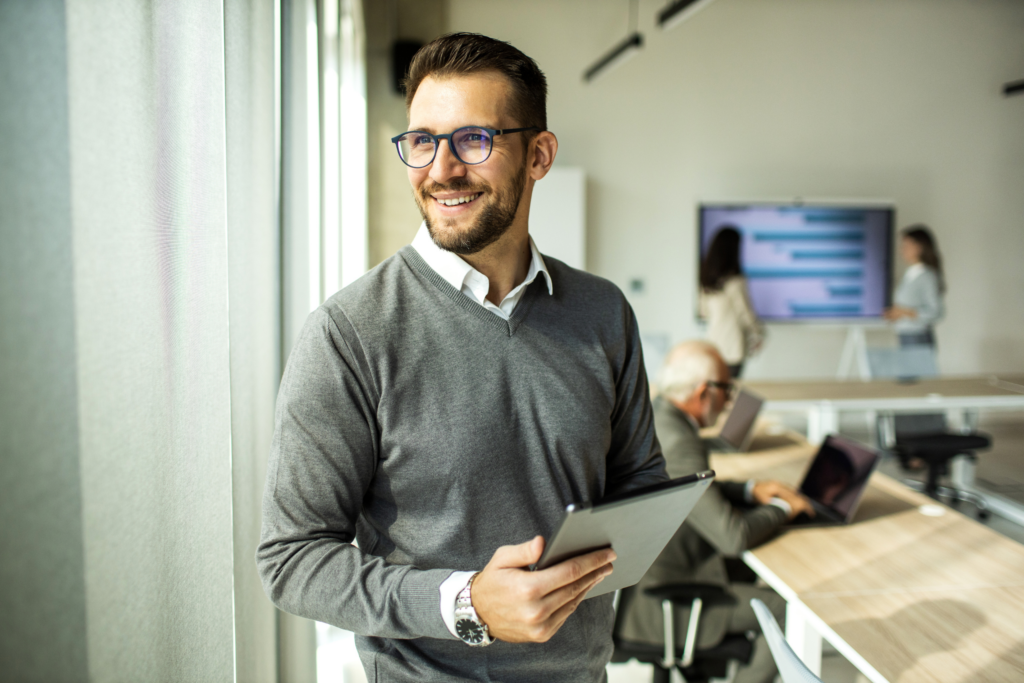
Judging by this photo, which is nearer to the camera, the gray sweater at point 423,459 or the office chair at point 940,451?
the gray sweater at point 423,459

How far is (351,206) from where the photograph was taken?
3574 millimetres

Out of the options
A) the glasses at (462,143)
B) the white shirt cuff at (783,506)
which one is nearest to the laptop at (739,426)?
the white shirt cuff at (783,506)

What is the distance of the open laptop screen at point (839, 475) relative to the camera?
1935 mm

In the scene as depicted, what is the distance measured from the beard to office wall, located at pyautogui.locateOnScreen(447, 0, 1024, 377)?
180 inches

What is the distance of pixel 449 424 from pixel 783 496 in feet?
4.77

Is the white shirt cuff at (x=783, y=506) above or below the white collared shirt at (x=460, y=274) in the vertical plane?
below

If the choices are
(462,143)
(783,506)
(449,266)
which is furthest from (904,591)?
(462,143)

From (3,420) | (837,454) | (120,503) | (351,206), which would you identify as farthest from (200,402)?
(351,206)

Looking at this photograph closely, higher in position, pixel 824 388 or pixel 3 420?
pixel 3 420

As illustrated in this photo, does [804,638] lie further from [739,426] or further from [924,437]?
[924,437]

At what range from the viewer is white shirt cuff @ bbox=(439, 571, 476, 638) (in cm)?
79

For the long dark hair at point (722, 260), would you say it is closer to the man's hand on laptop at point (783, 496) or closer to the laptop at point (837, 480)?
the laptop at point (837, 480)

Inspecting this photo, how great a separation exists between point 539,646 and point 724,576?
1149mm

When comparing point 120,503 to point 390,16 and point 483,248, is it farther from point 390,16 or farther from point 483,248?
point 390,16
